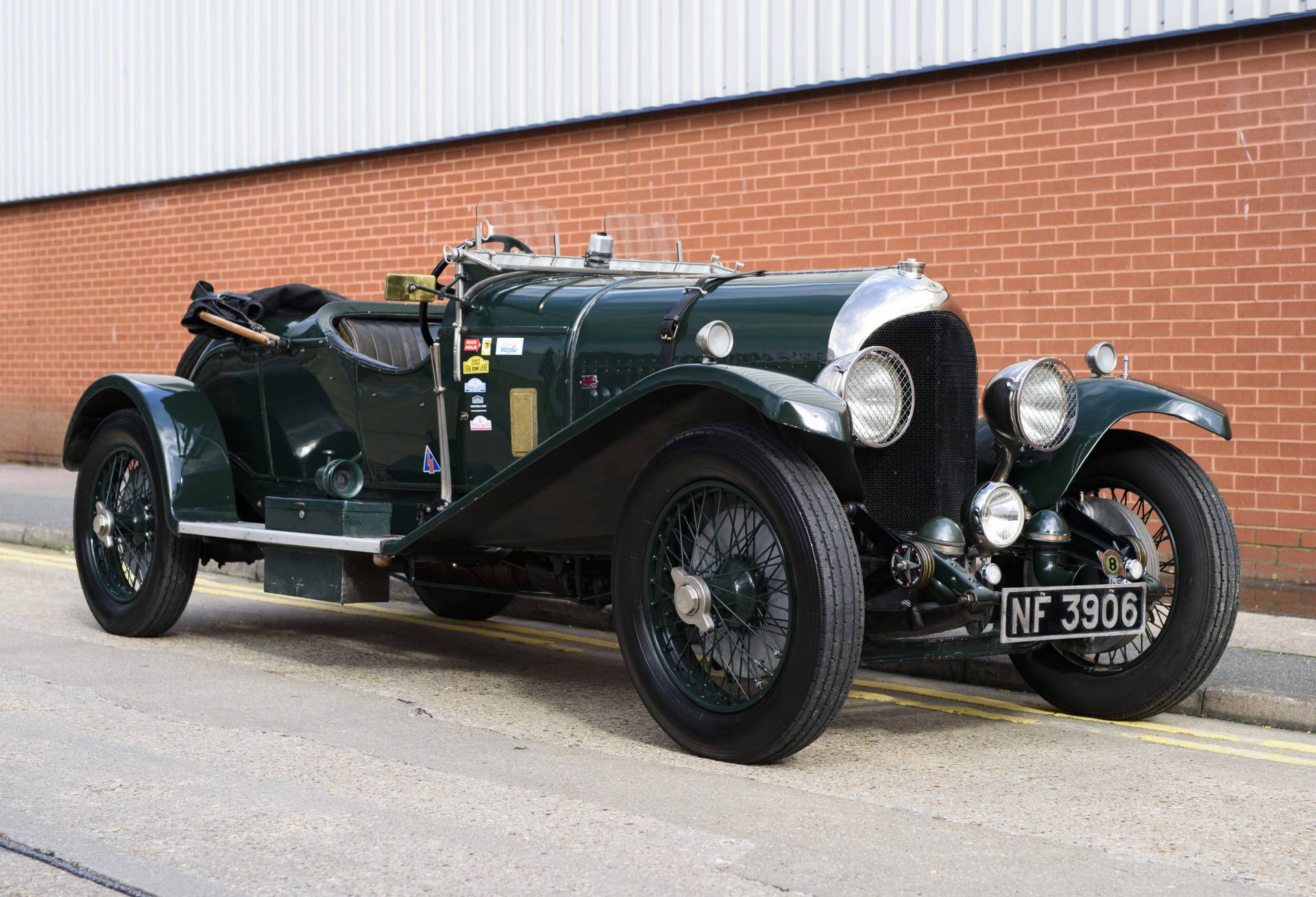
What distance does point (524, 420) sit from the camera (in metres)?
5.69

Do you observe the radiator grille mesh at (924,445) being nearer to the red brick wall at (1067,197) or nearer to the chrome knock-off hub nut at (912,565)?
the chrome knock-off hub nut at (912,565)

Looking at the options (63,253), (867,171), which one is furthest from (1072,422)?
(63,253)

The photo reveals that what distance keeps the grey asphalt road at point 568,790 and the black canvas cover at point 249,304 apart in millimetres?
1565

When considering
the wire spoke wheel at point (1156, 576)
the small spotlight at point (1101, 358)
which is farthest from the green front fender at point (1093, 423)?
the wire spoke wheel at point (1156, 576)

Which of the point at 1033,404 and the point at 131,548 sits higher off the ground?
the point at 1033,404

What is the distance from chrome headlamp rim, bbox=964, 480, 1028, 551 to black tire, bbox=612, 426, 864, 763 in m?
0.66

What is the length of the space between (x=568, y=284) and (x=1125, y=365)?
2.25 m

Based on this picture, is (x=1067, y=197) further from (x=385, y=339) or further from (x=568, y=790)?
(x=568, y=790)

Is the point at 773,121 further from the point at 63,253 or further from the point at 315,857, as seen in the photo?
the point at 63,253

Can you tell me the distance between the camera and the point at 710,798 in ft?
13.5

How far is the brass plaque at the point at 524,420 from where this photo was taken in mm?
5637

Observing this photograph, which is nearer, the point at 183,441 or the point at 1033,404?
the point at 1033,404

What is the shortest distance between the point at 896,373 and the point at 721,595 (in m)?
0.93

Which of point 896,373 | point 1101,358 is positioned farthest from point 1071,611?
point 1101,358
